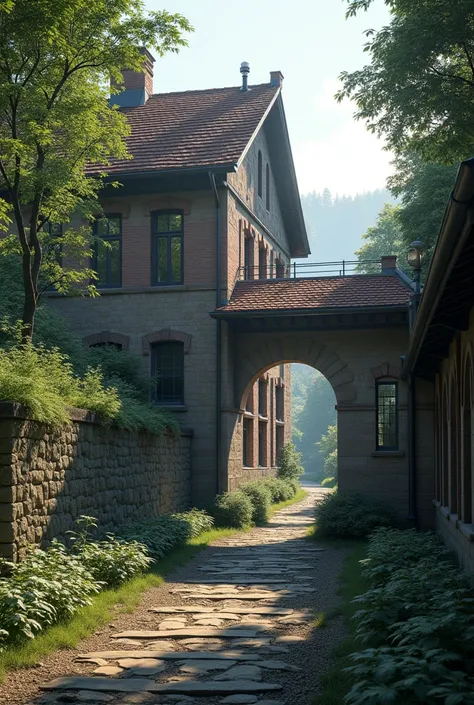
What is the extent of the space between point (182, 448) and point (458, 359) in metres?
9.92

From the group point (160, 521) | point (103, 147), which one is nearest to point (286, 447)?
point (160, 521)

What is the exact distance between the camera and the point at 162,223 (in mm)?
22406

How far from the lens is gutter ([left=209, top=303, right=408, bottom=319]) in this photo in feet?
65.6

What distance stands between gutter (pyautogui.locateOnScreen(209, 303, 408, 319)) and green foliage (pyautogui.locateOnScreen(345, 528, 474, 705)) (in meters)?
10.2

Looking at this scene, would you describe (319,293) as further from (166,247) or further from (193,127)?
(193,127)

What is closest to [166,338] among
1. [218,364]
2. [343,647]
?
[218,364]

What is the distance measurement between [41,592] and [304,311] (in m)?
12.4

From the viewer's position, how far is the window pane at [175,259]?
873 inches

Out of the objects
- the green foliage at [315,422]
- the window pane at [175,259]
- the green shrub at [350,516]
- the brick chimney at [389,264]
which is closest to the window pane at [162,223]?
the window pane at [175,259]

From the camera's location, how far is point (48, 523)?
11.5 metres

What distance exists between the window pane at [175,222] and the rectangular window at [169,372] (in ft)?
9.75

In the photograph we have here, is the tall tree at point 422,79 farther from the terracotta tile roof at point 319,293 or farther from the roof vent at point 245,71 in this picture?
the roof vent at point 245,71

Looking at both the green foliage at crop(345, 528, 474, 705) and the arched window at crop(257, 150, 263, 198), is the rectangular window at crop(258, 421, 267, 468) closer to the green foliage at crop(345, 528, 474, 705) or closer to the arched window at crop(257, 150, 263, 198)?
the arched window at crop(257, 150, 263, 198)

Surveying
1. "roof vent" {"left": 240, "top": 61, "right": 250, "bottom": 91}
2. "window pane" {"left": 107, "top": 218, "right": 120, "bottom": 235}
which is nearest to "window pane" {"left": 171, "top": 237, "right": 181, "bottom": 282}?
"window pane" {"left": 107, "top": 218, "right": 120, "bottom": 235}
